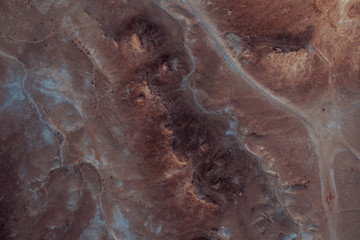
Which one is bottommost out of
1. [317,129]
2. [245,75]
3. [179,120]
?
[317,129]

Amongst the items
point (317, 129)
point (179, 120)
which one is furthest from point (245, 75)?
point (317, 129)

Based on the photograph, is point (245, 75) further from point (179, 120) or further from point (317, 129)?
point (317, 129)

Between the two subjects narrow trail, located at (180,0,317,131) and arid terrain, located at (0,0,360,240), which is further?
narrow trail, located at (180,0,317,131)

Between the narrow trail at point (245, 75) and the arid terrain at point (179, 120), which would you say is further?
the narrow trail at point (245, 75)

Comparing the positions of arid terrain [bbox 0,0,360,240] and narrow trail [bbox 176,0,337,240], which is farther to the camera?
narrow trail [bbox 176,0,337,240]

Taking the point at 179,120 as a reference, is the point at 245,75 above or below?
above

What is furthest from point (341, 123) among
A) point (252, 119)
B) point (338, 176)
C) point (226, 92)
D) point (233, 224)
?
point (233, 224)

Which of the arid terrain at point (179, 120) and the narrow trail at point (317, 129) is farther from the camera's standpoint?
the narrow trail at point (317, 129)

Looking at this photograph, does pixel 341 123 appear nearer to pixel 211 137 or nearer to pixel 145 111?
pixel 211 137
